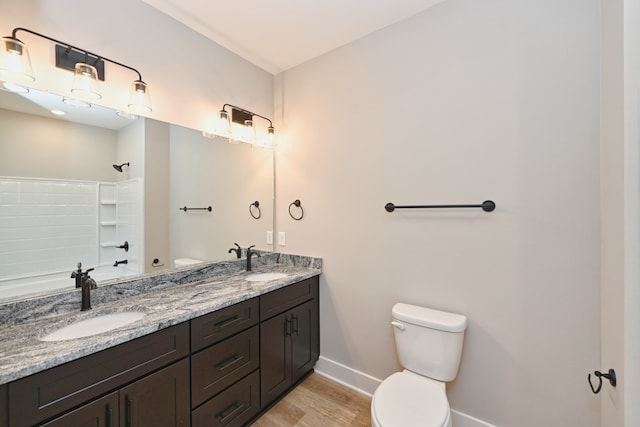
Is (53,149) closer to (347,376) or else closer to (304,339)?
(304,339)

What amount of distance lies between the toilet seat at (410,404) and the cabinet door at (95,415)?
1.07m

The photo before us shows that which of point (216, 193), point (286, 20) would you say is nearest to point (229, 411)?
point (216, 193)

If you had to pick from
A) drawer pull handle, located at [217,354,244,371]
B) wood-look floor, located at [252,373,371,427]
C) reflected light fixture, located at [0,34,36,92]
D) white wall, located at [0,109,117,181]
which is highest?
reflected light fixture, located at [0,34,36,92]

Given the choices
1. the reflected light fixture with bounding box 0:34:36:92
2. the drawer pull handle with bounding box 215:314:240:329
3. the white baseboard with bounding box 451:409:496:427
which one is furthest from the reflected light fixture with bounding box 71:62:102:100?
the white baseboard with bounding box 451:409:496:427

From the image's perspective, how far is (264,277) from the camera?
208cm

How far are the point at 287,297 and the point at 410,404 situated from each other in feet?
3.19

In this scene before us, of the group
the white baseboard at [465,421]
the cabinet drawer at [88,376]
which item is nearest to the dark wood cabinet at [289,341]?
the cabinet drawer at [88,376]

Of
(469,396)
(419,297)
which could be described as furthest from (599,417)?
(419,297)

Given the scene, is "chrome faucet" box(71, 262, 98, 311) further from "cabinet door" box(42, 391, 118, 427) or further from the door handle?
the door handle

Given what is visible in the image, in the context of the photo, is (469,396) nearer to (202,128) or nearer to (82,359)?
(82,359)

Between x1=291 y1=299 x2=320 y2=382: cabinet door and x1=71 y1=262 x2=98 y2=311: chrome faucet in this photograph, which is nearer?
x1=71 y1=262 x2=98 y2=311: chrome faucet

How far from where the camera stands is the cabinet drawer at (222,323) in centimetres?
135

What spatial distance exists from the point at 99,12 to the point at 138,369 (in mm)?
1840

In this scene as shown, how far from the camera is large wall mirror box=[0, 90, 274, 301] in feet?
4.18
